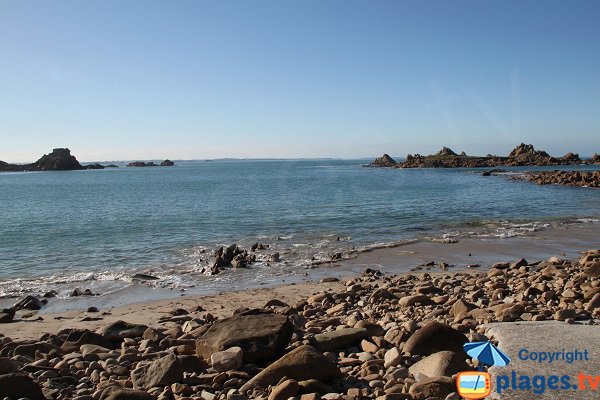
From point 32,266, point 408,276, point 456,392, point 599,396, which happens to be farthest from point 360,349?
point 32,266

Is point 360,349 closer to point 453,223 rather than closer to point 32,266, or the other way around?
point 32,266

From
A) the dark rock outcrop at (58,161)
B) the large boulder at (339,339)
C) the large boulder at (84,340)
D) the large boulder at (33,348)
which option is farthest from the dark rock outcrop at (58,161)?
the large boulder at (339,339)

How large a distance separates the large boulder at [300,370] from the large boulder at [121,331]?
4.17 m

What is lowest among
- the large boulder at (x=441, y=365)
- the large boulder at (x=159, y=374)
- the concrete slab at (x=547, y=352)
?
the large boulder at (x=159, y=374)

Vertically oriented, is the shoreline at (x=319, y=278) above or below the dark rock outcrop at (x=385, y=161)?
below

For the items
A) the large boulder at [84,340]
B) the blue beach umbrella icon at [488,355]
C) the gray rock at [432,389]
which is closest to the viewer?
the gray rock at [432,389]

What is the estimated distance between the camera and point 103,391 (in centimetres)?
599

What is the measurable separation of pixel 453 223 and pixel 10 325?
941 inches

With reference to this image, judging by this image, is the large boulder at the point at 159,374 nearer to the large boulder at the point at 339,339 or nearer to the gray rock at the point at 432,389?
the large boulder at the point at 339,339

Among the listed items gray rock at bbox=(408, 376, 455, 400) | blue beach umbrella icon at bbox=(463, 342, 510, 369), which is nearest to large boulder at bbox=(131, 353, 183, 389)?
gray rock at bbox=(408, 376, 455, 400)

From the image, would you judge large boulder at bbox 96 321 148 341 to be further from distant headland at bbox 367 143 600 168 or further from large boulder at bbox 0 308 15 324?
distant headland at bbox 367 143 600 168

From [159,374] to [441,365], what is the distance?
3.96 meters

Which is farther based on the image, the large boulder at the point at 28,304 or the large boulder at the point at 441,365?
the large boulder at the point at 28,304

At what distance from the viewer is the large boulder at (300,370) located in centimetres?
599
